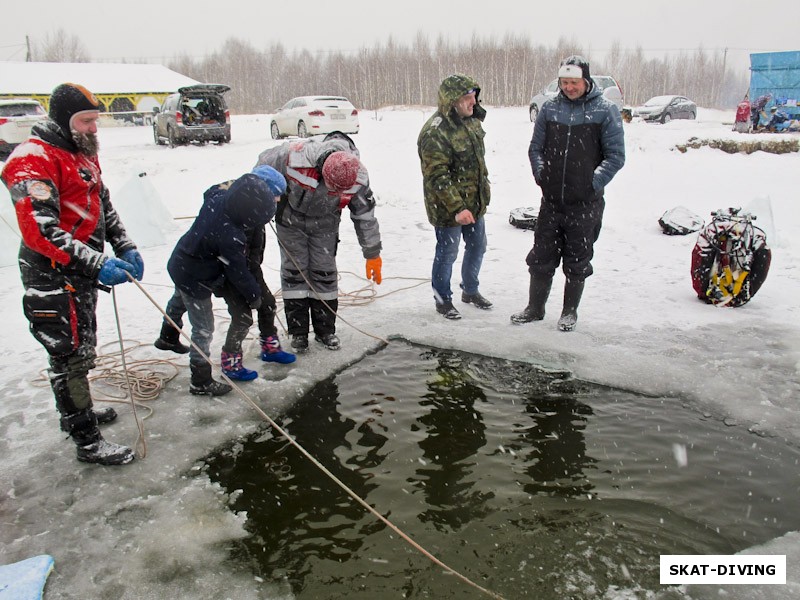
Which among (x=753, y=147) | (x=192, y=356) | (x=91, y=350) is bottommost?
(x=192, y=356)

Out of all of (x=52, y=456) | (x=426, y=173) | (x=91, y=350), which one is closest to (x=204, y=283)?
(x=91, y=350)

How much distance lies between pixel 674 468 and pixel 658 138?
10862 millimetres

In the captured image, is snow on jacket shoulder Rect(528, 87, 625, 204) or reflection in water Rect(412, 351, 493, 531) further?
snow on jacket shoulder Rect(528, 87, 625, 204)

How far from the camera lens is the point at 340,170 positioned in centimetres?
357

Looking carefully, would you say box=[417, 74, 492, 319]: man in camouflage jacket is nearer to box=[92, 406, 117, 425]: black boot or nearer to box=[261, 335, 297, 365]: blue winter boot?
box=[261, 335, 297, 365]: blue winter boot

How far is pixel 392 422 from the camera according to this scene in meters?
3.32

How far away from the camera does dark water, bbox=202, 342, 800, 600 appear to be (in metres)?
2.22

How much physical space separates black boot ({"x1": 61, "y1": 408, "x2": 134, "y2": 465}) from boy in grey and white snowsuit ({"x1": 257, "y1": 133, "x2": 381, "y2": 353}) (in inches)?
63.6

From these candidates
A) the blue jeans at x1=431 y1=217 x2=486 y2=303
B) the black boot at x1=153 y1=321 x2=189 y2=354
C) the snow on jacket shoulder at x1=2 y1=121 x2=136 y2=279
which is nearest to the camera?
the snow on jacket shoulder at x1=2 y1=121 x2=136 y2=279

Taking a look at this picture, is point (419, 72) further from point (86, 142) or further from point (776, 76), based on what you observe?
point (86, 142)

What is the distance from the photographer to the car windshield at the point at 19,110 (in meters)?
14.3

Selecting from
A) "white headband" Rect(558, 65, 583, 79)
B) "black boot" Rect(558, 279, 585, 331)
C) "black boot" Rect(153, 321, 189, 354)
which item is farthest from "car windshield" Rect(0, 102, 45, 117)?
"black boot" Rect(558, 279, 585, 331)

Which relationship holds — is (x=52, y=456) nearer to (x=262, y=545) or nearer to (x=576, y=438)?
(x=262, y=545)

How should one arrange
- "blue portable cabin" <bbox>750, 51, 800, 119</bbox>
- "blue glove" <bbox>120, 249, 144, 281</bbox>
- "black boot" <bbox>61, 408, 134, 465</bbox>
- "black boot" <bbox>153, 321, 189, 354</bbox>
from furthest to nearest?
"blue portable cabin" <bbox>750, 51, 800, 119</bbox> < "black boot" <bbox>153, 321, 189, 354</bbox> < "blue glove" <bbox>120, 249, 144, 281</bbox> < "black boot" <bbox>61, 408, 134, 465</bbox>
